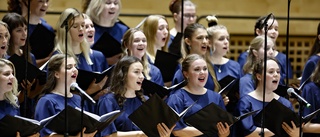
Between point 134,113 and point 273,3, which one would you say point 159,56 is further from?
point 273,3

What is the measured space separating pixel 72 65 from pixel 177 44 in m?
1.22

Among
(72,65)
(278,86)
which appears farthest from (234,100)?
(72,65)

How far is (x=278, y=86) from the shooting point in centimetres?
532

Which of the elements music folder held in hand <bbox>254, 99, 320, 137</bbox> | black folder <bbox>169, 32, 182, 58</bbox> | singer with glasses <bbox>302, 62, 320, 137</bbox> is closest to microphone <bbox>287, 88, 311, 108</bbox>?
music folder held in hand <bbox>254, 99, 320, 137</bbox>

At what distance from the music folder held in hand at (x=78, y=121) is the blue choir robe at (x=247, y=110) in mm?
1052

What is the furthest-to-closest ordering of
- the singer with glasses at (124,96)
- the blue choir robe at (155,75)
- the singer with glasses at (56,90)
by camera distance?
the blue choir robe at (155,75) < the singer with glasses at (124,96) < the singer with glasses at (56,90)

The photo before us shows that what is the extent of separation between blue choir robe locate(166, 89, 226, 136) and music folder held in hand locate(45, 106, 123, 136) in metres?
0.64

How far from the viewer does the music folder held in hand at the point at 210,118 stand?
4.64 meters

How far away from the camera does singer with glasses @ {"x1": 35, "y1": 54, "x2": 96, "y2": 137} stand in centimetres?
457

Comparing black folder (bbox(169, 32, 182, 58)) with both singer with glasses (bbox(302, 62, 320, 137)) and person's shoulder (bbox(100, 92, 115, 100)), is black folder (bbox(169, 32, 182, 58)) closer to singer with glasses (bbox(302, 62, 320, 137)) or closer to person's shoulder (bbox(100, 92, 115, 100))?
singer with glasses (bbox(302, 62, 320, 137))

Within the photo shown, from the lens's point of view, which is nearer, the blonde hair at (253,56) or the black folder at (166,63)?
the black folder at (166,63)

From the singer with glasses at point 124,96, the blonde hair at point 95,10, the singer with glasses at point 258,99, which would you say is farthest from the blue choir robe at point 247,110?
the blonde hair at point 95,10

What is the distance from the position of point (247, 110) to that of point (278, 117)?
0.93 ft

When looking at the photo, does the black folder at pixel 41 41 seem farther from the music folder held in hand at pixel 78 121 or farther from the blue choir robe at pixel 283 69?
the blue choir robe at pixel 283 69
